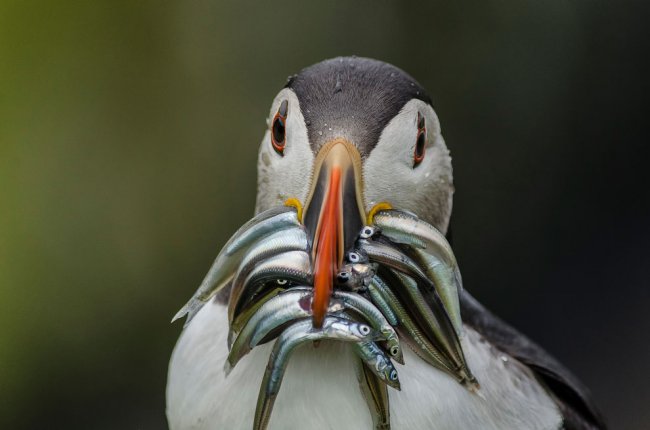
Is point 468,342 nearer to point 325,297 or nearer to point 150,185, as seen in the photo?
point 325,297

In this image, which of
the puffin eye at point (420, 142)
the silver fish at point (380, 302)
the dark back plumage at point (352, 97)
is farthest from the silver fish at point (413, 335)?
the puffin eye at point (420, 142)

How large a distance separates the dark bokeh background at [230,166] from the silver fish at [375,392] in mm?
2610

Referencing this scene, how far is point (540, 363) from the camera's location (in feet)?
7.84

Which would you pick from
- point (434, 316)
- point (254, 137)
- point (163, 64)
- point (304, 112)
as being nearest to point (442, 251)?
point (434, 316)

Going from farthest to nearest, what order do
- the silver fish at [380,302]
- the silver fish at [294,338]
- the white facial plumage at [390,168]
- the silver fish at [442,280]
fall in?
the white facial plumage at [390,168] < the silver fish at [442,280] < the silver fish at [380,302] < the silver fish at [294,338]

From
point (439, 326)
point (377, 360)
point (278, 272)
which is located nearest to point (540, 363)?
point (439, 326)

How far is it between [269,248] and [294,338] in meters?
0.19

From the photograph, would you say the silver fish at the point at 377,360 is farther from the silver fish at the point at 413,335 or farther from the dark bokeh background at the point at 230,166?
the dark bokeh background at the point at 230,166

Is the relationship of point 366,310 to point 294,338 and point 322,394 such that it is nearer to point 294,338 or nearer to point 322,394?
point 294,338

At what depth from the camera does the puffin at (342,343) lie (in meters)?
1.86

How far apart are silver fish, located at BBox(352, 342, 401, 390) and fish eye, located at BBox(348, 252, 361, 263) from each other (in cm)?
16

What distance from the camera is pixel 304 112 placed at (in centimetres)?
202

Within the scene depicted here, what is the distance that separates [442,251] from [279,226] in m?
0.33

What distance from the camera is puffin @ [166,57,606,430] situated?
6.12 feet
